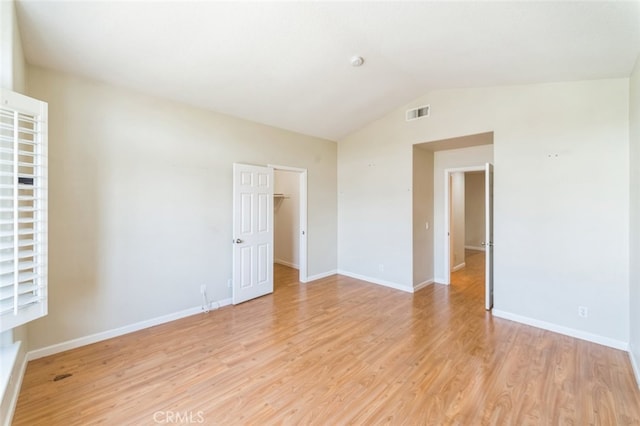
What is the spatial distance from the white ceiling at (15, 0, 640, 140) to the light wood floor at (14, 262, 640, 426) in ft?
9.54

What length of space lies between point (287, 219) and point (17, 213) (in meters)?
5.03

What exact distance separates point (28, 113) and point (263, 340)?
2776mm

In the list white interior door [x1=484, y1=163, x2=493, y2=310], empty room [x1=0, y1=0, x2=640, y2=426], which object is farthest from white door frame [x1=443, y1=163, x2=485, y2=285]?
white interior door [x1=484, y1=163, x2=493, y2=310]

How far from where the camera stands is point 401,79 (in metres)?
3.75

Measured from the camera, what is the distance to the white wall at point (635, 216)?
2.42 meters

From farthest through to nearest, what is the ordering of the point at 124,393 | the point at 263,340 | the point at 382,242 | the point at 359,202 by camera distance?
the point at 359,202, the point at 382,242, the point at 263,340, the point at 124,393

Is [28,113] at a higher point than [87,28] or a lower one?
lower

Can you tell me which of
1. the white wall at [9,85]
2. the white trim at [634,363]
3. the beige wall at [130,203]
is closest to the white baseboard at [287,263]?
the beige wall at [130,203]

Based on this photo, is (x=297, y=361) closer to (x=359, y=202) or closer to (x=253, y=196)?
(x=253, y=196)

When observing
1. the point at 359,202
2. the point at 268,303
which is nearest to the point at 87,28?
the point at 268,303

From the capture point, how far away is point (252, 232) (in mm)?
4277

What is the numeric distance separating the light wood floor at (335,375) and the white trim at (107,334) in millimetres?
84

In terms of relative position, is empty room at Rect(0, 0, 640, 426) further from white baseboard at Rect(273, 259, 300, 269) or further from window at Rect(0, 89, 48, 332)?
white baseboard at Rect(273, 259, 300, 269)

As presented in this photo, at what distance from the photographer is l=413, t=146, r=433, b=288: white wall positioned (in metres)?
4.69
